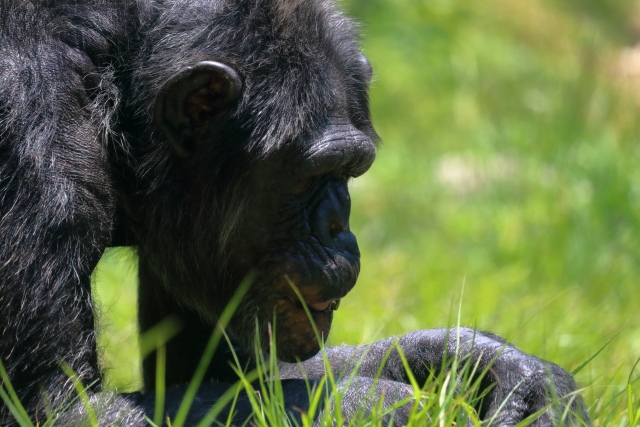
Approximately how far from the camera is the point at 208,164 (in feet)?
13.3

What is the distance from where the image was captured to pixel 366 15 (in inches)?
542

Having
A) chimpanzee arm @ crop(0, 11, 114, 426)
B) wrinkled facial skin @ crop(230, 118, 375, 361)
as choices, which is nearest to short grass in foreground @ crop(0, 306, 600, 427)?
chimpanzee arm @ crop(0, 11, 114, 426)

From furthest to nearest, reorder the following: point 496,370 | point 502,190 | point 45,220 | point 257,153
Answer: point 502,190 < point 257,153 < point 496,370 < point 45,220

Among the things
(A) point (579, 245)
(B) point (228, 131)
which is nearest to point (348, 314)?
(A) point (579, 245)

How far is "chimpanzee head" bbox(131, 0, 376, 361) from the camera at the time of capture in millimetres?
3959

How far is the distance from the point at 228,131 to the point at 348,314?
9.97 ft

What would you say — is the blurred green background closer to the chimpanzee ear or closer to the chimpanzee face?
the chimpanzee face

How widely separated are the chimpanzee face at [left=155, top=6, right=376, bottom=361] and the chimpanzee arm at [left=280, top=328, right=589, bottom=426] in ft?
A: 1.12

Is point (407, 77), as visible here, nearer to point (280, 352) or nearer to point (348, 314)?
point (348, 314)

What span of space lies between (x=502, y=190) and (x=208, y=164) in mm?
5841

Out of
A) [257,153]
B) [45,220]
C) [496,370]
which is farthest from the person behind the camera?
[257,153]

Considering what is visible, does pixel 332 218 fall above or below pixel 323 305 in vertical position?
above

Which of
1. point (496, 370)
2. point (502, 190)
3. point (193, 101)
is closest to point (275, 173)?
point (193, 101)

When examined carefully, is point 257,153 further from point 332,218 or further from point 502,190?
point 502,190
